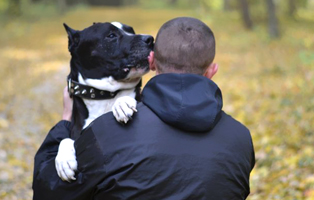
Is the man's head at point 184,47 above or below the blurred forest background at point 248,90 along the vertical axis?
above

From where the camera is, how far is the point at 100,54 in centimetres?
293

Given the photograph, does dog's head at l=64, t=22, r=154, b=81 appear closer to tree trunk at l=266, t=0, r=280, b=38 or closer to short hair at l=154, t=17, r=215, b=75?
short hair at l=154, t=17, r=215, b=75

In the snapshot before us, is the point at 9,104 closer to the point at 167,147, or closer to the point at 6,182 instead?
the point at 6,182

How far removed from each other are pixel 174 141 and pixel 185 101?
0.18 metres

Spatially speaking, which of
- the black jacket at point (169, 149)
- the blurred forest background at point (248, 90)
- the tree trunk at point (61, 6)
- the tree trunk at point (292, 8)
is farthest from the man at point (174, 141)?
the tree trunk at point (61, 6)

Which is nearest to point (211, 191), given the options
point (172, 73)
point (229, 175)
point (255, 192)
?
point (229, 175)

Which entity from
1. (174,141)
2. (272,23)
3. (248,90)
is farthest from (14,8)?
(174,141)

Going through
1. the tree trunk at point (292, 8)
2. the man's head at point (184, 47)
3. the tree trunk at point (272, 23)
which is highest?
the man's head at point (184, 47)

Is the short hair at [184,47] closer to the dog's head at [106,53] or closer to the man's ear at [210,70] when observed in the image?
the man's ear at [210,70]

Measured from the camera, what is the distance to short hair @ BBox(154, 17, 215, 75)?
1865 millimetres

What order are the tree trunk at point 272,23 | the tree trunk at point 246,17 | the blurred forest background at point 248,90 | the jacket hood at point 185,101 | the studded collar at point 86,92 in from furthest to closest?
the tree trunk at point 246,17 → the tree trunk at point 272,23 → the blurred forest background at point 248,90 → the studded collar at point 86,92 → the jacket hood at point 185,101

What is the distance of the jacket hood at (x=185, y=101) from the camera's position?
175cm

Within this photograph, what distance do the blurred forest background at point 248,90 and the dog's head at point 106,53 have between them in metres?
2.17

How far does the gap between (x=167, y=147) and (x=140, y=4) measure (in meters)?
37.2
